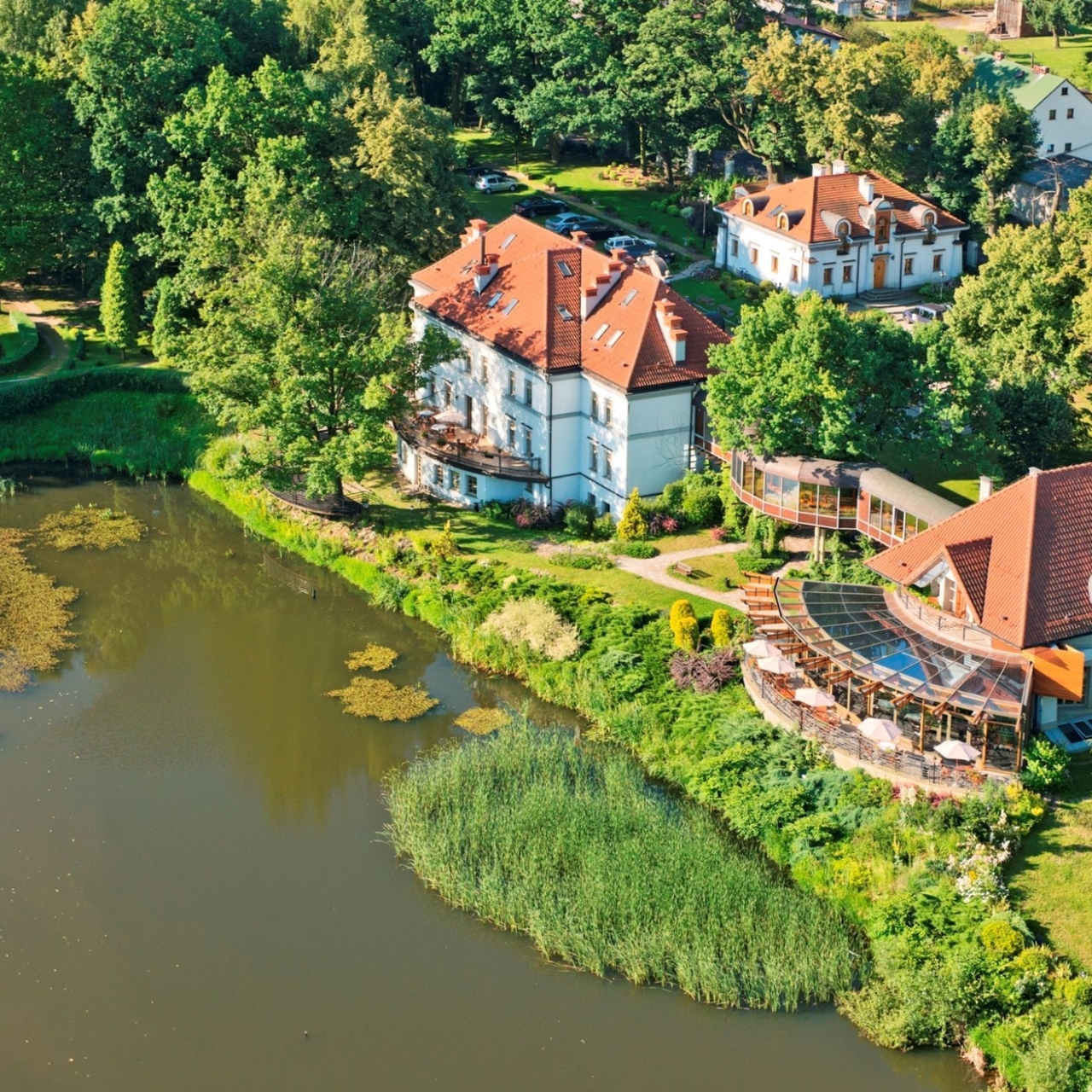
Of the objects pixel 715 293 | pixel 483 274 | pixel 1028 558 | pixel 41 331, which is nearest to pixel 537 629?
pixel 1028 558

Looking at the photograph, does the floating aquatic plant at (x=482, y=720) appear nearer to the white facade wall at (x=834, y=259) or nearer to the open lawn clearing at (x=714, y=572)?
the open lawn clearing at (x=714, y=572)

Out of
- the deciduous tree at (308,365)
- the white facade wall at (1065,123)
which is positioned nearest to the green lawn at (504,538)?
the deciduous tree at (308,365)

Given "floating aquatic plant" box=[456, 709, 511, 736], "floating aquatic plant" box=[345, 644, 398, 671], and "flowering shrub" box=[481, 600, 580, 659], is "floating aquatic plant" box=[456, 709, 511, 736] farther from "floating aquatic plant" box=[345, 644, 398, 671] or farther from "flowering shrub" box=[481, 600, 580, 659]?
"floating aquatic plant" box=[345, 644, 398, 671]

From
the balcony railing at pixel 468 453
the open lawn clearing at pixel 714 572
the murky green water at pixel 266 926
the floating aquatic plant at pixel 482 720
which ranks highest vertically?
the balcony railing at pixel 468 453

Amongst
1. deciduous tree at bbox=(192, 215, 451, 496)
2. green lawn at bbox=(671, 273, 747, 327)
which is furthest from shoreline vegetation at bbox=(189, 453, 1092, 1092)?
green lawn at bbox=(671, 273, 747, 327)

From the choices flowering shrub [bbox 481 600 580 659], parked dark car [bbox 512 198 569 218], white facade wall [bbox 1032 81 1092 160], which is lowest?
flowering shrub [bbox 481 600 580 659]
